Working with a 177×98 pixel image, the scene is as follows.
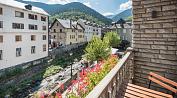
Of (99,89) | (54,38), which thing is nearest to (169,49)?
(99,89)

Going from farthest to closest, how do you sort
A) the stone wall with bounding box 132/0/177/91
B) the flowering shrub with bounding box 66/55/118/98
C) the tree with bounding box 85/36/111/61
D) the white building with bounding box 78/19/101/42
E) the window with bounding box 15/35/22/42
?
1. the white building with bounding box 78/19/101/42
2. the tree with bounding box 85/36/111/61
3. the window with bounding box 15/35/22/42
4. the stone wall with bounding box 132/0/177/91
5. the flowering shrub with bounding box 66/55/118/98

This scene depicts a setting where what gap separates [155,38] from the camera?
8523 mm

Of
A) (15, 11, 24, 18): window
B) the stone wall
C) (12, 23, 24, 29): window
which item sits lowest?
the stone wall

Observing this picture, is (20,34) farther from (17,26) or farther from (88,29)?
(88,29)

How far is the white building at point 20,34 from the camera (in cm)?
3617

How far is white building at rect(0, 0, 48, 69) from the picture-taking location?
1424 inches

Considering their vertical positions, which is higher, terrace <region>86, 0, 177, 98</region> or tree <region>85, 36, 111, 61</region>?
terrace <region>86, 0, 177, 98</region>

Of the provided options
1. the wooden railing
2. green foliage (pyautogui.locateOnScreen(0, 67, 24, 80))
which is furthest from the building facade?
the wooden railing

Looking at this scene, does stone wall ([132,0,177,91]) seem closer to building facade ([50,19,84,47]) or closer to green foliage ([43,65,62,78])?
green foliage ([43,65,62,78])

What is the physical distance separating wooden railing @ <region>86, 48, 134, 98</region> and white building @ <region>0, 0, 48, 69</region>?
3033 centimetres

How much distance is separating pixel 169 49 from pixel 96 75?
2873 mm

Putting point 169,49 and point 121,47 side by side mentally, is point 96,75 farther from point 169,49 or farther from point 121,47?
point 121,47

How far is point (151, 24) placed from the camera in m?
8.61

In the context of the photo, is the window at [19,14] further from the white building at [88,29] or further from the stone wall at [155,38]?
the white building at [88,29]
